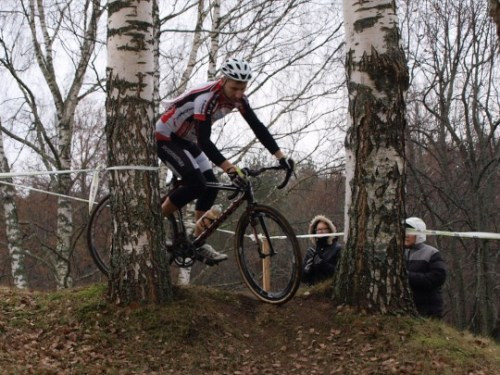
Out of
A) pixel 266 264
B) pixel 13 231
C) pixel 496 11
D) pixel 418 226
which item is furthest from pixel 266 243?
pixel 13 231

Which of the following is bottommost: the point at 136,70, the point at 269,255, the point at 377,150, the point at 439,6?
the point at 269,255

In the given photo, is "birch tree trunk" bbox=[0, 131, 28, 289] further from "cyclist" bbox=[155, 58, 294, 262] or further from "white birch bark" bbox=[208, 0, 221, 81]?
"cyclist" bbox=[155, 58, 294, 262]

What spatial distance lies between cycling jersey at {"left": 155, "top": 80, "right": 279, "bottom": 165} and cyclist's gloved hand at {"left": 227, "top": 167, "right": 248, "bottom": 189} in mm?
139

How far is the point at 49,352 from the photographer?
4215mm

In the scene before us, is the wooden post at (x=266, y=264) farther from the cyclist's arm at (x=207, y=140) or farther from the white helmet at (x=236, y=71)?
the white helmet at (x=236, y=71)

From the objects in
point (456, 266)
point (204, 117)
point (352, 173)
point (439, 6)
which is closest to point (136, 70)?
point (204, 117)

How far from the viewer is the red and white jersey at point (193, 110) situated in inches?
195

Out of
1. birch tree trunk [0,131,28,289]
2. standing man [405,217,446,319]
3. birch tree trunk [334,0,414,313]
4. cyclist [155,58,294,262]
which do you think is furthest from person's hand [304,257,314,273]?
birch tree trunk [0,131,28,289]

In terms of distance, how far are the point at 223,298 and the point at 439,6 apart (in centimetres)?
1374

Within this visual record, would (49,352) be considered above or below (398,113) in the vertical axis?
below

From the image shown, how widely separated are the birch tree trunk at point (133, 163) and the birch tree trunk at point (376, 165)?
157 centimetres

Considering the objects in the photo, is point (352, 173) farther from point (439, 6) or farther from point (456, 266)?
point (456, 266)

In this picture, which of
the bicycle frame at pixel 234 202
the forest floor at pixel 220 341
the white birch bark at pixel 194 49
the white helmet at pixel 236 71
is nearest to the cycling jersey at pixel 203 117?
the white helmet at pixel 236 71

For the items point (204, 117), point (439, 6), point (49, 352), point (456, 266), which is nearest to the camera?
point (49, 352)
